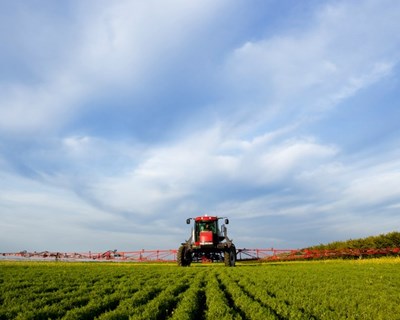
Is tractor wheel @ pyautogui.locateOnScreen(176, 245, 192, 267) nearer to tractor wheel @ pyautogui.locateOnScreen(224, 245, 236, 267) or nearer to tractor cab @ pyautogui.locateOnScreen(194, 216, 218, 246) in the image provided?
tractor cab @ pyautogui.locateOnScreen(194, 216, 218, 246)

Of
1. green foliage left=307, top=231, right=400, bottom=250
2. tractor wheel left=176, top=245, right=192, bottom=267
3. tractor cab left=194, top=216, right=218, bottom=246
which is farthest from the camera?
green foliage left=307, top=231, right=400, bottom=250

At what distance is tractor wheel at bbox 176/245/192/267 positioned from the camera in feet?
90.1

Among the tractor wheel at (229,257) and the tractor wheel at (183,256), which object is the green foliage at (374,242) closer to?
the tractor wheel at (229,257)

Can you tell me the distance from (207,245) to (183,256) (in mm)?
2078

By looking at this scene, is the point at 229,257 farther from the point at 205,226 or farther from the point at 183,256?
the point at 205,226

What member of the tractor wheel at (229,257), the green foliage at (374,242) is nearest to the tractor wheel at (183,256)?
the tractor wheel at (229,257)

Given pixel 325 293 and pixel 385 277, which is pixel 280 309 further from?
pixel 385 277

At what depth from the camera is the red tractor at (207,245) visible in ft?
89.1

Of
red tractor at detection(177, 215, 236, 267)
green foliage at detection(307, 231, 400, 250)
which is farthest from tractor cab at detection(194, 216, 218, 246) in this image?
green foliage at detection(307, 231, 400, 250)

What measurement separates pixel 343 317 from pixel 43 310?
6.32 m

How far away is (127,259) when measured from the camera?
49.4 metres

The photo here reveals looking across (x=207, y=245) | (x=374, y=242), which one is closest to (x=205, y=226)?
(x=207, y=245)

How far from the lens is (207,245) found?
90.4 ft

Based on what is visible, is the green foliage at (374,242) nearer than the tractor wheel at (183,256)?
No
